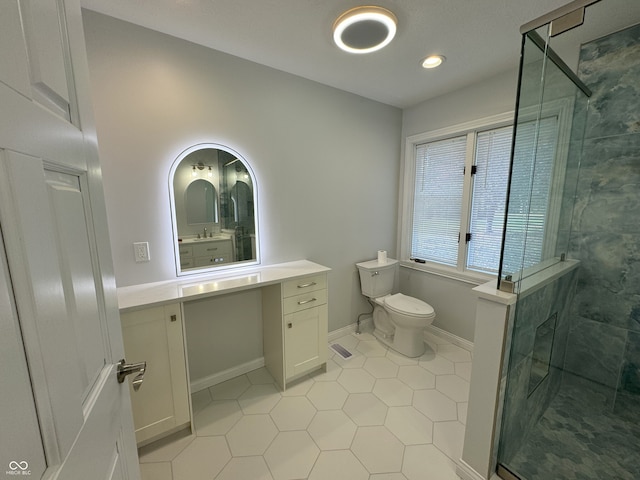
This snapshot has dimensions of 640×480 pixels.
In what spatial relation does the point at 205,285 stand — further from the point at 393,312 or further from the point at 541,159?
the point at 541,159

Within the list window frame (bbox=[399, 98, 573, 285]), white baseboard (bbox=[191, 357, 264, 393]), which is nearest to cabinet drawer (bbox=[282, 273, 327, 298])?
white baseboard (bbox=[191, 357, 264, 393])

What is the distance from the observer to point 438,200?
9.04ft

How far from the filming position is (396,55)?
6.07 feet

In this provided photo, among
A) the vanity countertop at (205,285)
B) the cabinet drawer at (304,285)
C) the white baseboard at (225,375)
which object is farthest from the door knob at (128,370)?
the white baseboard at (225,375)

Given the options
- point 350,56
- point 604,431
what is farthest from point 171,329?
point 604,431

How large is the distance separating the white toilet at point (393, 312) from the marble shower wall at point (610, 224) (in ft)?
3.68

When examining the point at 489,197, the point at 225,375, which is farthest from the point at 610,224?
the point at 225,375

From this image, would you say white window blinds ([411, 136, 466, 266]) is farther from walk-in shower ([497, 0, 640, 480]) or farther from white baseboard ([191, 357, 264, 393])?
white baseboard ([191, 357, 264, 393])

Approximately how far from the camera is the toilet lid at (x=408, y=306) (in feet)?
7.50

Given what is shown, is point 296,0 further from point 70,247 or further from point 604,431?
point 604,431

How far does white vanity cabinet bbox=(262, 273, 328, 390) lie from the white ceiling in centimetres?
163

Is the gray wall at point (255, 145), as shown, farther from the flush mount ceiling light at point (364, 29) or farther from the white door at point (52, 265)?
the white door at point (52, 265)

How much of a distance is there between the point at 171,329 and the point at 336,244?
159 centimetres

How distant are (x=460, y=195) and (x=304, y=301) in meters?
1.87
